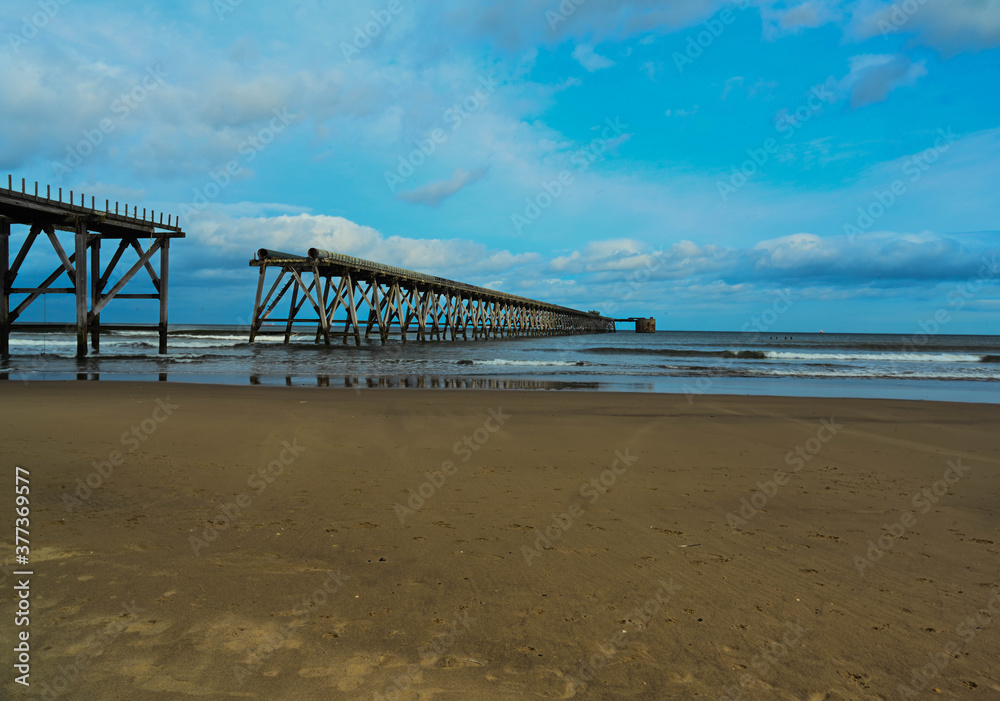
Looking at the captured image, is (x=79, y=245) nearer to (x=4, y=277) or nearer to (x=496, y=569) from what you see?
(x=4, y=277)

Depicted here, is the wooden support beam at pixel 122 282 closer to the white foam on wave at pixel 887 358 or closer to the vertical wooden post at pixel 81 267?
the vertical wooden post at pixel 81 267

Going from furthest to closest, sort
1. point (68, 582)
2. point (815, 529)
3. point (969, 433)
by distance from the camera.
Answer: point (969, 433)
point (815, 529)
point (68, 582)

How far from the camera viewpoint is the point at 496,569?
2.76m

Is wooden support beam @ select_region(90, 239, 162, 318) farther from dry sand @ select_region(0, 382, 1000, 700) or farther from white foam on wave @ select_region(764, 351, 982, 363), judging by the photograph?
white foam on wave @ select_region(764, 351, 982, 363)

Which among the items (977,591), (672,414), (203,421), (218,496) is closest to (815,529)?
(977,591)

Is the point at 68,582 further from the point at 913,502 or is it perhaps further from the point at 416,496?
the point at 913,502

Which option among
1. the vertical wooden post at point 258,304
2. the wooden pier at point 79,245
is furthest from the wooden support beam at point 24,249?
the vertical wooden post at point 258,304

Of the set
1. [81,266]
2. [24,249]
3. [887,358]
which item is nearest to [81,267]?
[81,266]

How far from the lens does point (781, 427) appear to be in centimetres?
700

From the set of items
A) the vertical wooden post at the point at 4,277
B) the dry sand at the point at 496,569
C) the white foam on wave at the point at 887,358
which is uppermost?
the vertical wooden post at the point at 4,277

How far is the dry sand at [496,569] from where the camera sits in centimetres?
195

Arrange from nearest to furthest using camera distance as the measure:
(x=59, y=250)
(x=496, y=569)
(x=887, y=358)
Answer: (x=496, y=569), (x=59, y=250), (x=887, y=358)

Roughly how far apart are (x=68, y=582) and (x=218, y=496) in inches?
53.0

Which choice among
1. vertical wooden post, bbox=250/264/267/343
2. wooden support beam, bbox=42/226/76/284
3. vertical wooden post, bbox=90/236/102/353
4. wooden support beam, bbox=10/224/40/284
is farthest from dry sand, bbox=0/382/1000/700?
vertical wooden post, bbox=250/264/267/343
